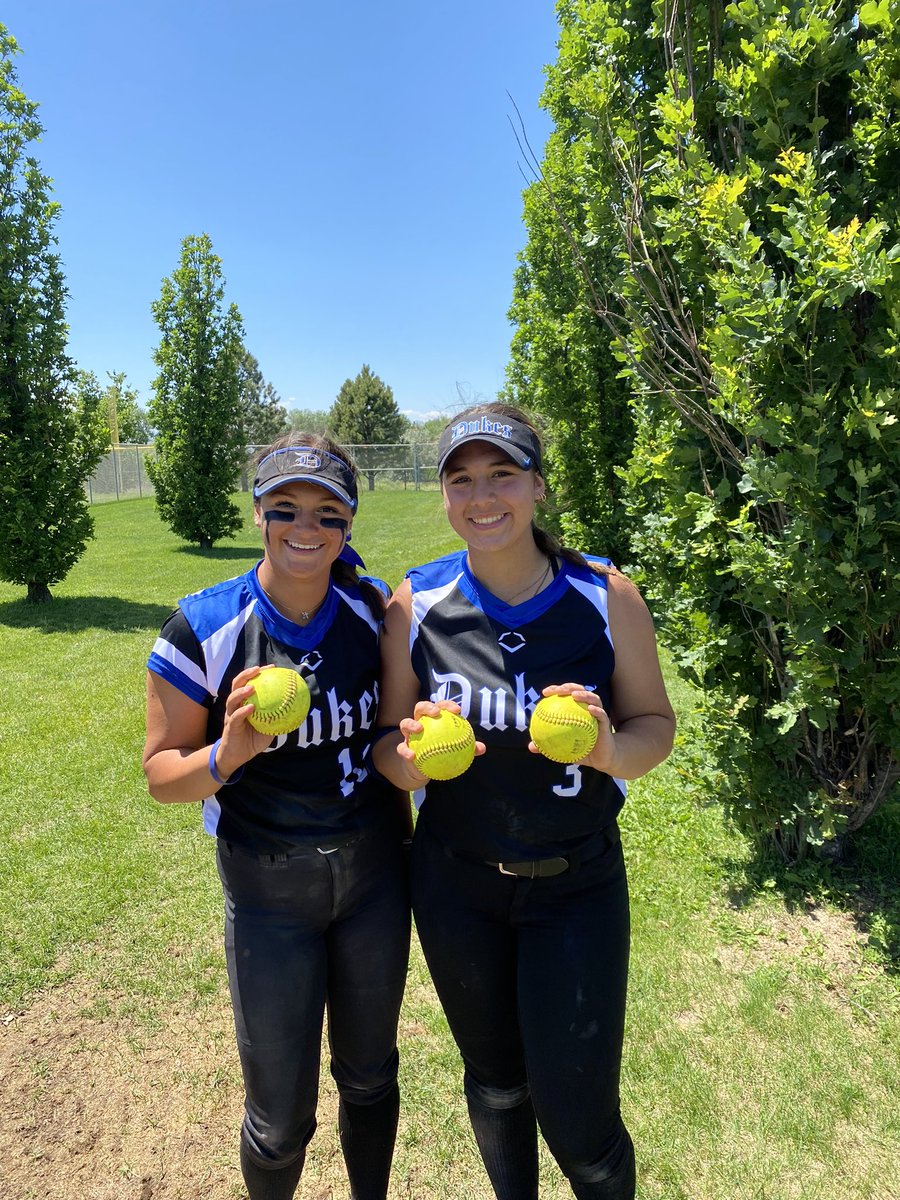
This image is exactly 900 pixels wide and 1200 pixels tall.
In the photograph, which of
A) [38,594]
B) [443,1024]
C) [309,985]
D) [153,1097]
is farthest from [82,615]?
[309,985]

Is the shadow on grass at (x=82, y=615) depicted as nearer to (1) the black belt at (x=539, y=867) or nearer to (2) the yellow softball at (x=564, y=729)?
(1) the black belt at (x=539, y=867)

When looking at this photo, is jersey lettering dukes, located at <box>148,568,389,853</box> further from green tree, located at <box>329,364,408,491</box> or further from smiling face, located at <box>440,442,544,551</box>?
green tree, located at <box>329,364,408,491</box>

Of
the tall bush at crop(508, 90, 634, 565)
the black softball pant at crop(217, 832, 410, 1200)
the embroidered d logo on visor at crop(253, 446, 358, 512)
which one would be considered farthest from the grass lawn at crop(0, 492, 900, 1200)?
the tall bush at crop(508, 90, 634, 565)

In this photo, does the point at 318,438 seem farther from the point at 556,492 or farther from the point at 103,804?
the point at 556,492

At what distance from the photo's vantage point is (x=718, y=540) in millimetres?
4133

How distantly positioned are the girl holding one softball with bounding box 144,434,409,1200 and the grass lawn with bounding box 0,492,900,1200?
0.97 metres

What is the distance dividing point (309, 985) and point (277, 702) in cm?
90

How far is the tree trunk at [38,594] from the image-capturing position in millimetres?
14062

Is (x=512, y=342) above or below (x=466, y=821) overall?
above

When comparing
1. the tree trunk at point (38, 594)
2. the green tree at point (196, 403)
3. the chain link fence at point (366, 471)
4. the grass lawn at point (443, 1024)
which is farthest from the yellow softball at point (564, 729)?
the chain link fence at point (366, 471)

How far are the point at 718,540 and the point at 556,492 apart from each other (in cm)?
827

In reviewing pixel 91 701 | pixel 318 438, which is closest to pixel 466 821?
pixel 318 438

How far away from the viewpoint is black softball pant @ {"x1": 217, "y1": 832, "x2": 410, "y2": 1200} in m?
2.24

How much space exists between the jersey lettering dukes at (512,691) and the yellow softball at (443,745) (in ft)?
0.61
